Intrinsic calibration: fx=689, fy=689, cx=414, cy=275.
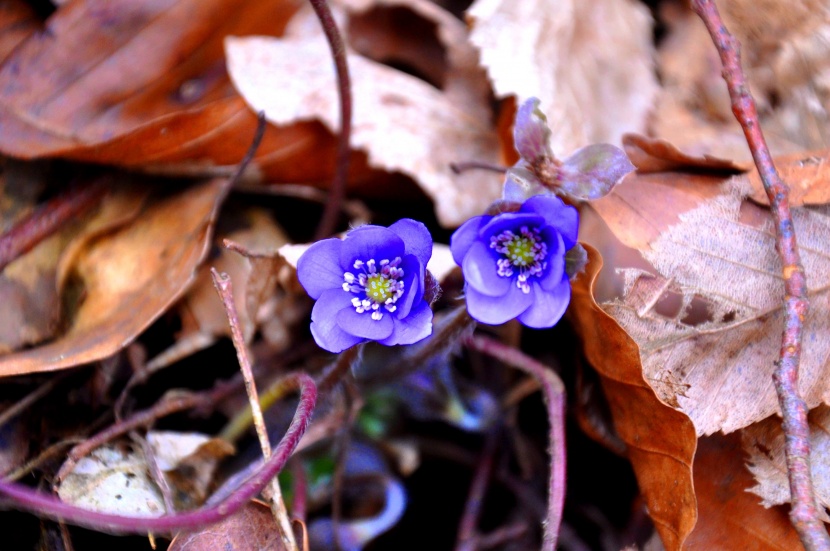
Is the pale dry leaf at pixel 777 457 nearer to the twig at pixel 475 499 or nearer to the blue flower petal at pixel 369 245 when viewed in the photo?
the twig at pixel 475 499

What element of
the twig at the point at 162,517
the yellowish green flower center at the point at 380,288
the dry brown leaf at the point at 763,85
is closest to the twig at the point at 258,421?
the twig at the point at 162,517

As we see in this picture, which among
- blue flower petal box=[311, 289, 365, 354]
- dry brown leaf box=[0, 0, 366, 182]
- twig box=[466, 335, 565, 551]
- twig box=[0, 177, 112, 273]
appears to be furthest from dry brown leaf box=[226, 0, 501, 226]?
blue flower petal box=[311, 289, 365, 354]

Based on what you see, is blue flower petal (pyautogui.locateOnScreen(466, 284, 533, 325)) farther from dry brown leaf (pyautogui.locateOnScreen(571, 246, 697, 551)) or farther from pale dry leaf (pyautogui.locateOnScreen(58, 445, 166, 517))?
pale dry leaf (pyautogui.locateOnScreen(58, 445, 166, 517))

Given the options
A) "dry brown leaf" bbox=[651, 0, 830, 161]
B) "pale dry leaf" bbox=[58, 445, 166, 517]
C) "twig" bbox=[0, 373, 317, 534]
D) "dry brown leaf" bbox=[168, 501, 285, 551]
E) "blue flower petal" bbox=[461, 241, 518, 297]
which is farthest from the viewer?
"dry brown leaf" bbox=[651, 0, 830, 161]

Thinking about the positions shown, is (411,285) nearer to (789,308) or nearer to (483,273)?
(483,273)

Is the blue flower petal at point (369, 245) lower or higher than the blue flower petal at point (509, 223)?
lower

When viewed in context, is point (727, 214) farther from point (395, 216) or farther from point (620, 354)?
point (395, 216)

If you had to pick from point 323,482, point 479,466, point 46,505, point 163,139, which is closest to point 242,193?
point 163,139
